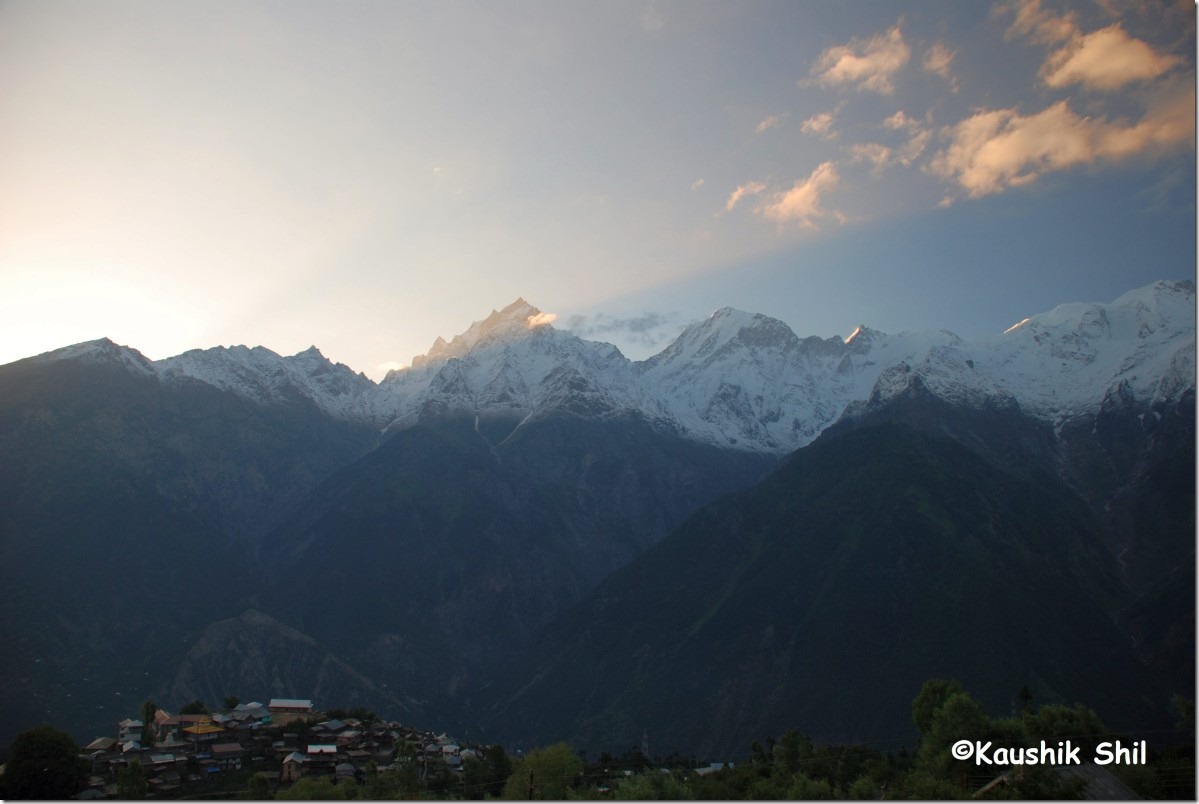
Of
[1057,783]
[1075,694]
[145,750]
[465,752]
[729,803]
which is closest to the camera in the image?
[1057,783]

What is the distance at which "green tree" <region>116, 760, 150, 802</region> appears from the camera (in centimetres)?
8939

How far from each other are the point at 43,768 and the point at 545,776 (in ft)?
128

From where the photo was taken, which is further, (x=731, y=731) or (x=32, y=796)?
(x=731, y=731)

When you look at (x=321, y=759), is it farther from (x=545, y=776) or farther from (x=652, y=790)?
(x=652, y=790)

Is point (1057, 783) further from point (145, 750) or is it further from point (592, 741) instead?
point (592, 741)

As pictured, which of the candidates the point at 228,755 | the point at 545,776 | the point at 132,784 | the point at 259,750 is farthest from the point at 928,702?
the point at 132,784

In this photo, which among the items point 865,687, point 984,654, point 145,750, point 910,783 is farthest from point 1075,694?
point 145,750

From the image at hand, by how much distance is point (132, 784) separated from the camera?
90.9 m

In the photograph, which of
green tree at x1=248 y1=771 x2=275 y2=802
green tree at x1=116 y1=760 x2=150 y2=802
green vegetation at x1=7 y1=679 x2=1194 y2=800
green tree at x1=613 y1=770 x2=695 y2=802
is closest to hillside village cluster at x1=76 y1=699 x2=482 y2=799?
green tree at x1=116 y1=760 x2=150 y2=802

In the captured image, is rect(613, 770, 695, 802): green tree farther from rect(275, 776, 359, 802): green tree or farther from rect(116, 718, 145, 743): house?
rect(116, 718, 145, 743): house

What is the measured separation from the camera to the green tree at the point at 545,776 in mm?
87875

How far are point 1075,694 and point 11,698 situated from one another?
→ 17044cm

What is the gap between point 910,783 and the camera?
7394cm

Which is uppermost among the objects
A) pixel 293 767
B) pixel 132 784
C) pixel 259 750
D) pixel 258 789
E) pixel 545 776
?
pixel 132 784
